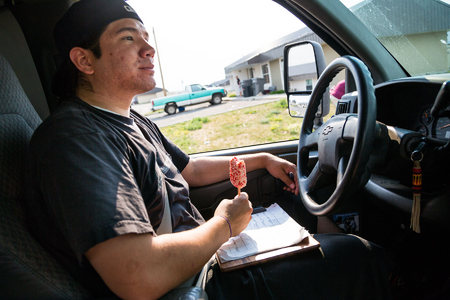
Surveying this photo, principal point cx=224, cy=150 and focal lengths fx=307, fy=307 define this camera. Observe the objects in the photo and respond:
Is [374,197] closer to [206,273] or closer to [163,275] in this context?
[206,273]

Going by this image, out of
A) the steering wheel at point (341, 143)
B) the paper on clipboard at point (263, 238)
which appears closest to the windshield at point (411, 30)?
the steering wheel at point (341, 143)

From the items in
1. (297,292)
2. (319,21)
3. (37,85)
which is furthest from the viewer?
(319,21)

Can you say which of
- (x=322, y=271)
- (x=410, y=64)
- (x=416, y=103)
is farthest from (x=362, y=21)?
(x=322, y=271)

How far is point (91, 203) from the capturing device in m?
0.81

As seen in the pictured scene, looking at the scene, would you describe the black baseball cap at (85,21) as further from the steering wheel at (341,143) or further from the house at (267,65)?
the house at (267,65)

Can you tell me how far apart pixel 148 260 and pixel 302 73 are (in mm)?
1648

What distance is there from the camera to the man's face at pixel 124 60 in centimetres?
127

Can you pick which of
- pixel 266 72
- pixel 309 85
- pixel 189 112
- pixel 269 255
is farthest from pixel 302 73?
pixel 266 72

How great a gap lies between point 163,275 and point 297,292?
1.73 feet

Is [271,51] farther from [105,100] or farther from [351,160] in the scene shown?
[351,160]

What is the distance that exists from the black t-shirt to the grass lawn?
236cm

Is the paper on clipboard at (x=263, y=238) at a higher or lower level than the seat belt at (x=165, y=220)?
lower

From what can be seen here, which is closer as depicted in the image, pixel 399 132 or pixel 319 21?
pixel 399 132

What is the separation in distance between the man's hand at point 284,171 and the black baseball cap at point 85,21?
3.49 ft
